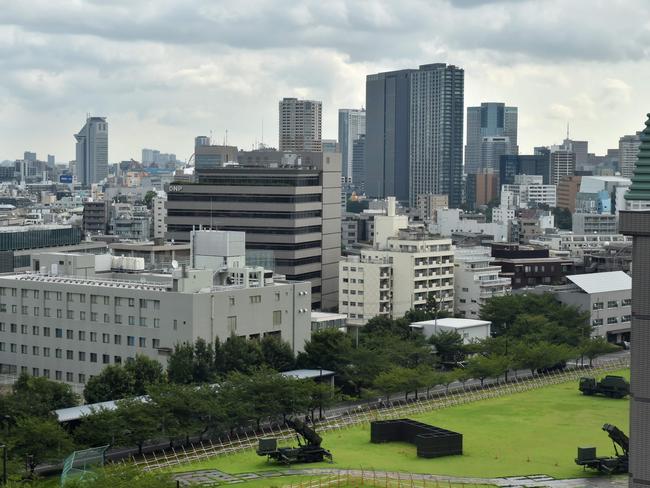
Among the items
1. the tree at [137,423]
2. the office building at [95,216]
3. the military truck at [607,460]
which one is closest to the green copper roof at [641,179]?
the military truck at [607,460]

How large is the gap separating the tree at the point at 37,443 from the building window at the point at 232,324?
15.7 m

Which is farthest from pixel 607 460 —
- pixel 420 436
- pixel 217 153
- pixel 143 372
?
pixel 217 153

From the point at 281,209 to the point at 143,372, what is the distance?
31593 millimetres

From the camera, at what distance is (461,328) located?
6406 centimetres

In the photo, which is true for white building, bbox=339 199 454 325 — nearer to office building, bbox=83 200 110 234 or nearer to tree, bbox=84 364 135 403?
tree, bbox=84 364 135 403

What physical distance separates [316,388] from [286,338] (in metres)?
9.50

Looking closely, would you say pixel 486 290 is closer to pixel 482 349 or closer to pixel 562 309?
pixel 562 309

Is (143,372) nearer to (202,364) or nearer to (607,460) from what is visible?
(202,364)

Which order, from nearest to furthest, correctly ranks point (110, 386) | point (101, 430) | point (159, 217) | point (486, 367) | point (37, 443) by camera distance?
point (37, 443), point (101, 430), point (110, 386), point (486, 367), point (159, 217)

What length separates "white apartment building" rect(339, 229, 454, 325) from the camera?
2918 inches

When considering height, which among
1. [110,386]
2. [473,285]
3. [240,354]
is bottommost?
[110,386]

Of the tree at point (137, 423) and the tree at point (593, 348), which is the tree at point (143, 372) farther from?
the tree at point (593, 348)

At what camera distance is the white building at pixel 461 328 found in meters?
63.8

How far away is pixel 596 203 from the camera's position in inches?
6678
